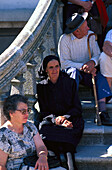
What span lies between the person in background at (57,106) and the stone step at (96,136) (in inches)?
6.3

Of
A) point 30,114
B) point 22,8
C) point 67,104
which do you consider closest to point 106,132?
point 67,104

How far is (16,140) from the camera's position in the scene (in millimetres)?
3793

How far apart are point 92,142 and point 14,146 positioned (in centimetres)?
130

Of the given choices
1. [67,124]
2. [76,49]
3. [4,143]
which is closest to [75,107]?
[67,124]

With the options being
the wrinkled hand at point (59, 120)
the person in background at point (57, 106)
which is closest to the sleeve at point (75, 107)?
the person in background at point (57, 106)

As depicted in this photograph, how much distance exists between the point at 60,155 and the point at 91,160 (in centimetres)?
34

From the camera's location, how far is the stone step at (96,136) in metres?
4.72

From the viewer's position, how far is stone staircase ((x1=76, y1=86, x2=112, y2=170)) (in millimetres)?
4250

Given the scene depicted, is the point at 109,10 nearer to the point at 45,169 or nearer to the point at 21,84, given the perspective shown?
the point at 21,84

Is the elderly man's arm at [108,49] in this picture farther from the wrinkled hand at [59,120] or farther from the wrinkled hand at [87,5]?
the wrinkled hand at [59,120]

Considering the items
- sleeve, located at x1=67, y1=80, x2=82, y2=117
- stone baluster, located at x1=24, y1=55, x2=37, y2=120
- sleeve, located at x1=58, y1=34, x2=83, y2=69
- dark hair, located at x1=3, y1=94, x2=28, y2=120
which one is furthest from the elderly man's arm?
dark hair, located at x1=3, y1=94, x2=28, y2=120

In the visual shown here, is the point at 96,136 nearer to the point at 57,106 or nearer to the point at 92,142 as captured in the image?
the point at 92,142

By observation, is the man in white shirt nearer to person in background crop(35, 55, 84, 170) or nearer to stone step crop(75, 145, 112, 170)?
person in background crop(35, 55, 84, 170)

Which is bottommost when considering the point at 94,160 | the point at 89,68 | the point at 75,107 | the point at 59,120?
the point at 94,160
